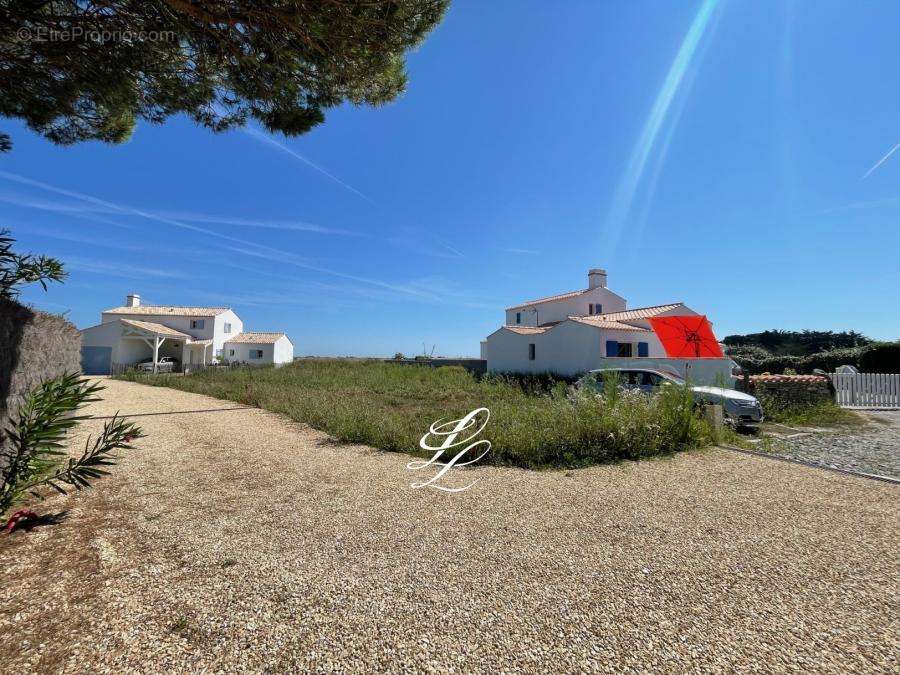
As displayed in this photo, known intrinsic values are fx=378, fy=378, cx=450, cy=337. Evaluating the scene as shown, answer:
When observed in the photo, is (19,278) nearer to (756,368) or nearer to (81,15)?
(81,15)

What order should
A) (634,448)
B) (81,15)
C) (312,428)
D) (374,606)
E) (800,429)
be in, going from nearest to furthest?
(374,606) → (81,15) → (634,448) → (312,428) → (800,429)

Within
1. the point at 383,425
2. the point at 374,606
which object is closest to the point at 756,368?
the point at 383,425

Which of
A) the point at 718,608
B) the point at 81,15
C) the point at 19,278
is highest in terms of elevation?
the point at 81,15

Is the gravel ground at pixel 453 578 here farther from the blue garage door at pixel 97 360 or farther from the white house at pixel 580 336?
the blue garage door at pixel 97 360

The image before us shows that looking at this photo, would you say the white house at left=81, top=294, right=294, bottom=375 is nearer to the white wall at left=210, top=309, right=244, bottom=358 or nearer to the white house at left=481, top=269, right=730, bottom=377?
the white wall at left=210, top=309, right=244, bottom=358

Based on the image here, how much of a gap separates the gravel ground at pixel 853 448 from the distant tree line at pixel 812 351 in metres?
8.79

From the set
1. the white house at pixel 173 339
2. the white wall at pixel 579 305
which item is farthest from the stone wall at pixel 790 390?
the white house at pixel 173 339

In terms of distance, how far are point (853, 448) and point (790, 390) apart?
413cm

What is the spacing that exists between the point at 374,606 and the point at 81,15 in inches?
240

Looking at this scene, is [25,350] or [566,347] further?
[566,347]

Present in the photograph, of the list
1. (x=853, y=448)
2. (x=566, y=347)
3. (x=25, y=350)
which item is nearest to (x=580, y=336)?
(x=566, y=347)

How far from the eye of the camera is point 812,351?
32.7 meters

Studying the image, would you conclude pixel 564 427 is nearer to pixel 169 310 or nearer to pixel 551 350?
pixel 551 350

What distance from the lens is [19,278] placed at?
350 cm
